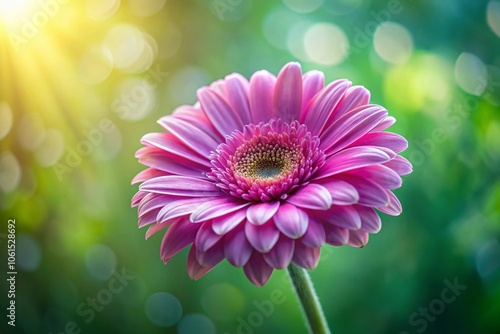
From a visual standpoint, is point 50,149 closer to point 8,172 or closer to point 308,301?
point 8,172

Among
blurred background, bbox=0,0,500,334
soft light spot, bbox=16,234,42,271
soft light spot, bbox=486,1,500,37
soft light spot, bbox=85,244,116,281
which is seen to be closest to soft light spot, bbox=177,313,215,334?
blurred background, bbox=0,0,500,334

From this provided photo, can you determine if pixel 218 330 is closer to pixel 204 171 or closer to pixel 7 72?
pixel 204 171

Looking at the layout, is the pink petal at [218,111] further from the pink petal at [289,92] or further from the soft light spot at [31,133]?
the soft light spot at [31,133]

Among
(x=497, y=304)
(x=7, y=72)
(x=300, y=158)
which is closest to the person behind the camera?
(x=300, y=158)

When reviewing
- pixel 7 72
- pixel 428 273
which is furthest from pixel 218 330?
pixel 7 72

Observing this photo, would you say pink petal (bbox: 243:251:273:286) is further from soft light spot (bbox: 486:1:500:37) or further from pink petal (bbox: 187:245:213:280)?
soft light spot (bbox: 486:1:500:37)
